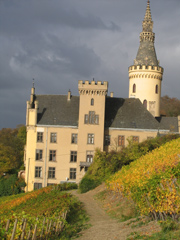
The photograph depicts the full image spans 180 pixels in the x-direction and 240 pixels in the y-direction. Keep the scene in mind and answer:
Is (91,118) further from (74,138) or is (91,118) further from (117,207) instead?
(117,207)

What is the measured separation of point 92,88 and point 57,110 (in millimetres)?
6179

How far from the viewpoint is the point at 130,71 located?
63.4 metres

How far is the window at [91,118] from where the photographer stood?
168ft

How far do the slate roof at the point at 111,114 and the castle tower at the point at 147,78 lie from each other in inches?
235

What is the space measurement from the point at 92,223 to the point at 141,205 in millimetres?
4441

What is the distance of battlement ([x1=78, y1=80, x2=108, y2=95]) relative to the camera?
169 feet

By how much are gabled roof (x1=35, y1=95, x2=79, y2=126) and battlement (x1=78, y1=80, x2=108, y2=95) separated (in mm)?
3706

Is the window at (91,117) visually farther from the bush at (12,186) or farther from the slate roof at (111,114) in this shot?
the bush at (12,186)

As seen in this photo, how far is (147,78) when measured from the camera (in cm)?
6166

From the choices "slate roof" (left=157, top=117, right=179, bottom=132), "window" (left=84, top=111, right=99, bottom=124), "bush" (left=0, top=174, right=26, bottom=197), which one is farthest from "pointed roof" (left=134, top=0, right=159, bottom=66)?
"bush" (left=0, top=174, right=26, bottom=197)

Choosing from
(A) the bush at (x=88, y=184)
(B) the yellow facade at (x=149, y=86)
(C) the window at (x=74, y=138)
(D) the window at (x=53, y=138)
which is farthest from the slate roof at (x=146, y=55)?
(A) the bush at (x=88, y=184)

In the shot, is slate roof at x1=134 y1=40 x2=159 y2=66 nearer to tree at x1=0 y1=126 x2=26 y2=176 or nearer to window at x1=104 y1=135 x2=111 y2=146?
window at x1=104 y1=135 x2=111 y2=146

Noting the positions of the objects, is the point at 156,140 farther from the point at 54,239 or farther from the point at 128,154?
the point at 54,239

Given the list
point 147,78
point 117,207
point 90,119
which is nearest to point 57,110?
point 90,119
